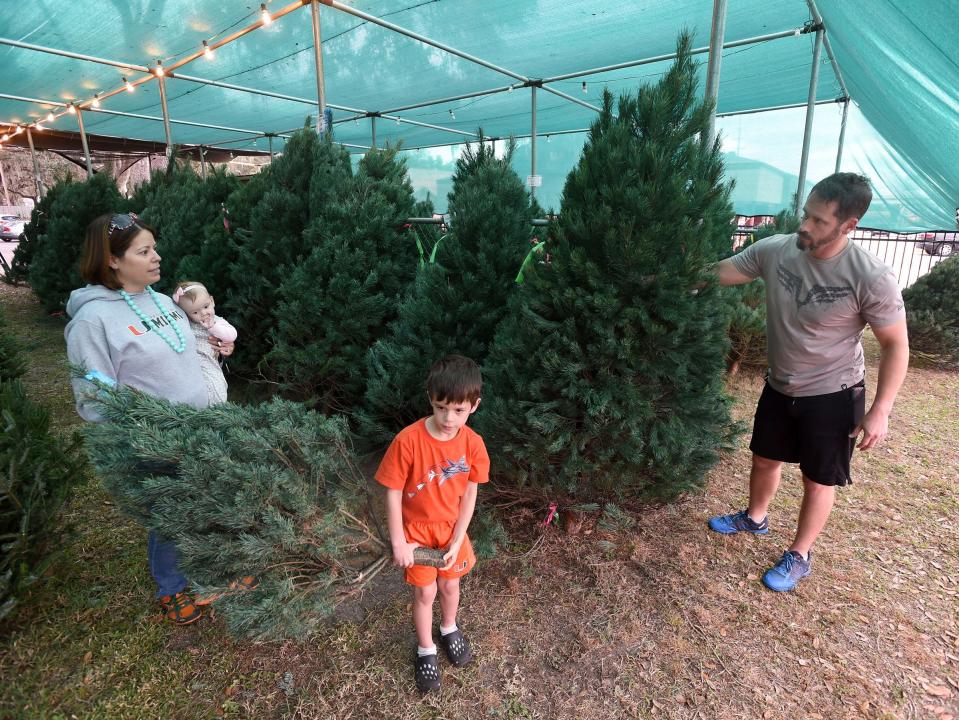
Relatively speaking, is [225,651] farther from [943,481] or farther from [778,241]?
[943,481]

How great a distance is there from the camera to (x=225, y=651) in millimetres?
2186

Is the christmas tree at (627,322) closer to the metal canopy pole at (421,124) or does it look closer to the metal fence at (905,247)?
the metal fence at (905,247)

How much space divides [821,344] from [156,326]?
2956mm

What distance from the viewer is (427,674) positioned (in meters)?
2.01

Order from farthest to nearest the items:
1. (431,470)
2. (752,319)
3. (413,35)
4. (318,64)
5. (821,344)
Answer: (413,35) → (752,319) → (318,64) → (821,344) → (431,470)

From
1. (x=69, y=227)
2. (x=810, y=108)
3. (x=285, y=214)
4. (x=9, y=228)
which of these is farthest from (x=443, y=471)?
(x=9, y=228)

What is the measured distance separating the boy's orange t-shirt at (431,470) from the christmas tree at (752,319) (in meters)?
4.35

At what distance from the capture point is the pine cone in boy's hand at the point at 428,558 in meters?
1.87

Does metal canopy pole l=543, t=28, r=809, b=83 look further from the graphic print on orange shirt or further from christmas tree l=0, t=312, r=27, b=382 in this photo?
christmas tree l=0, t=312, r=27, b=382

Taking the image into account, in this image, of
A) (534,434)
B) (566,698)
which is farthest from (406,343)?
(566,698)

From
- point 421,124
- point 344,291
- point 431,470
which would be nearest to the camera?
point 431,470

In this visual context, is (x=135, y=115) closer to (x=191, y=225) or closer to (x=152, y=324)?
(x=191, y=225)

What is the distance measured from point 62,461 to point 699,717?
2.82 m

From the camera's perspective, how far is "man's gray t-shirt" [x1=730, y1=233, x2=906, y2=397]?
2.19 meters
